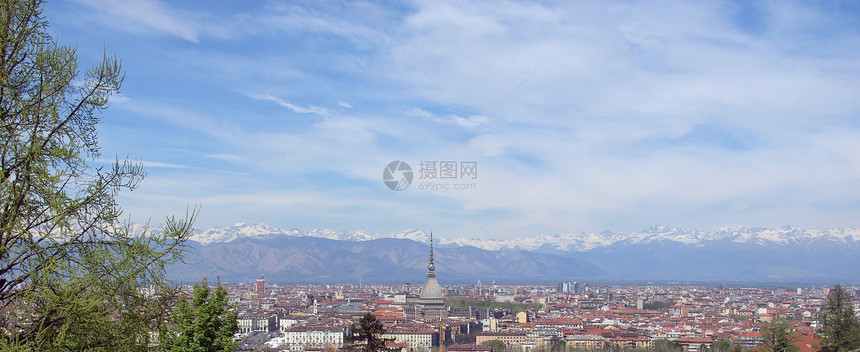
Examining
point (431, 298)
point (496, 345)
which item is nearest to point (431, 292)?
point (431, 298)

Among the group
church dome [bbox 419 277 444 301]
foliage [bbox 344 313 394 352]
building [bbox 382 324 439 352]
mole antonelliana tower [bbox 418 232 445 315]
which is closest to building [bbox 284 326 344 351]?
building [bbox 382 324 439 352]

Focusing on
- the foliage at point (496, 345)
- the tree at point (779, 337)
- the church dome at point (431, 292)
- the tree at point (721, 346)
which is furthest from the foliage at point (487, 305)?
the tree at point (779, 337)

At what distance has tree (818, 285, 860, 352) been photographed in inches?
698

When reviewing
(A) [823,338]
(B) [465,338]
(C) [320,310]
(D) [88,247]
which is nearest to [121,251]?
(D) [88,247]

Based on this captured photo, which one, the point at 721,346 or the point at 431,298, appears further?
the point at 431,298

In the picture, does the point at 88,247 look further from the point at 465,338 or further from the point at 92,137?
the point at 465,338

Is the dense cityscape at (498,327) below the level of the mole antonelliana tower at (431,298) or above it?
below

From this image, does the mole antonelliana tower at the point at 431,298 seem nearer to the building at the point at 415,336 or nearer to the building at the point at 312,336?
the building at the point at 415,336

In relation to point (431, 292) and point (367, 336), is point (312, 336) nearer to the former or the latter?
point (431, 292)

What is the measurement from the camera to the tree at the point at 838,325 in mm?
17734

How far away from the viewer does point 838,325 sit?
18.0 meters

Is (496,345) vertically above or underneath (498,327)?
above

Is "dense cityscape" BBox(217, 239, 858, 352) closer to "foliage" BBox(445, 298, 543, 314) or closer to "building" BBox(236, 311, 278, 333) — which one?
"building" BBox(236, 311, 278, 333)

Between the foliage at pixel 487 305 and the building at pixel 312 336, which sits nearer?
the building at pixel 312 336
